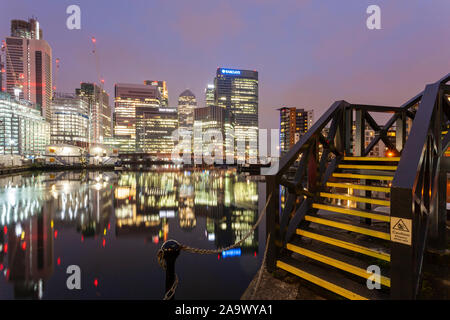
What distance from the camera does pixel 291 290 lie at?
3.82 meters

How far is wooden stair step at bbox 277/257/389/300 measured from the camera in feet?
11.1

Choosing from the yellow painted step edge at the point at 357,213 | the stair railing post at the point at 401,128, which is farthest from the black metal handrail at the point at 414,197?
the stair railing post at the point at 401,128

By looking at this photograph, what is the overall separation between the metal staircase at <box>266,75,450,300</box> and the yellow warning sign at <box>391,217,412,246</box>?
0.01 m

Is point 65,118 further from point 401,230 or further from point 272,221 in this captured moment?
point 401,230

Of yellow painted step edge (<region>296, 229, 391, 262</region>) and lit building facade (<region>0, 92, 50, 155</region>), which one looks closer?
yellow painted step edge (<region>296, 229, 391, 262</region>)

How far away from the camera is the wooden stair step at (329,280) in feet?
11.1

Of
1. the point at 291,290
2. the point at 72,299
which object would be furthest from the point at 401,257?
the point at 72,299

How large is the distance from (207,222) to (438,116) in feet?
27.8

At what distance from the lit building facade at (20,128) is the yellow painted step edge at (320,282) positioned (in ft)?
548

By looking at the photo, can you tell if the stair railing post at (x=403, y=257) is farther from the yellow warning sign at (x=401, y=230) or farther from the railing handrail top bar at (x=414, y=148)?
the railing handrail top bar at (x=414, y=148)

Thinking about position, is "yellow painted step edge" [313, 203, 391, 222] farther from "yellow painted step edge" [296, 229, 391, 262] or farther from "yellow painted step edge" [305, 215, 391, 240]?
"yellow painted step edge" [296, 229, 391, 262]

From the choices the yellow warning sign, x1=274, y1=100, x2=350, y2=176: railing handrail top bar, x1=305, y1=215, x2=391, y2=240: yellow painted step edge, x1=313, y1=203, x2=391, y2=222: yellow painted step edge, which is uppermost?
x1=274, y1=100, x2=350, y2=176: railing handrail top bar

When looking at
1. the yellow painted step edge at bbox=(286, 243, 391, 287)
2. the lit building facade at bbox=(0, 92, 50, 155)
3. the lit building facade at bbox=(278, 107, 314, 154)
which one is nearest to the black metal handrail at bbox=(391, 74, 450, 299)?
the yellow painted step edge at bbox=(286, 243, 391, 287)

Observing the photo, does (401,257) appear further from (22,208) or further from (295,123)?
(295,123)
